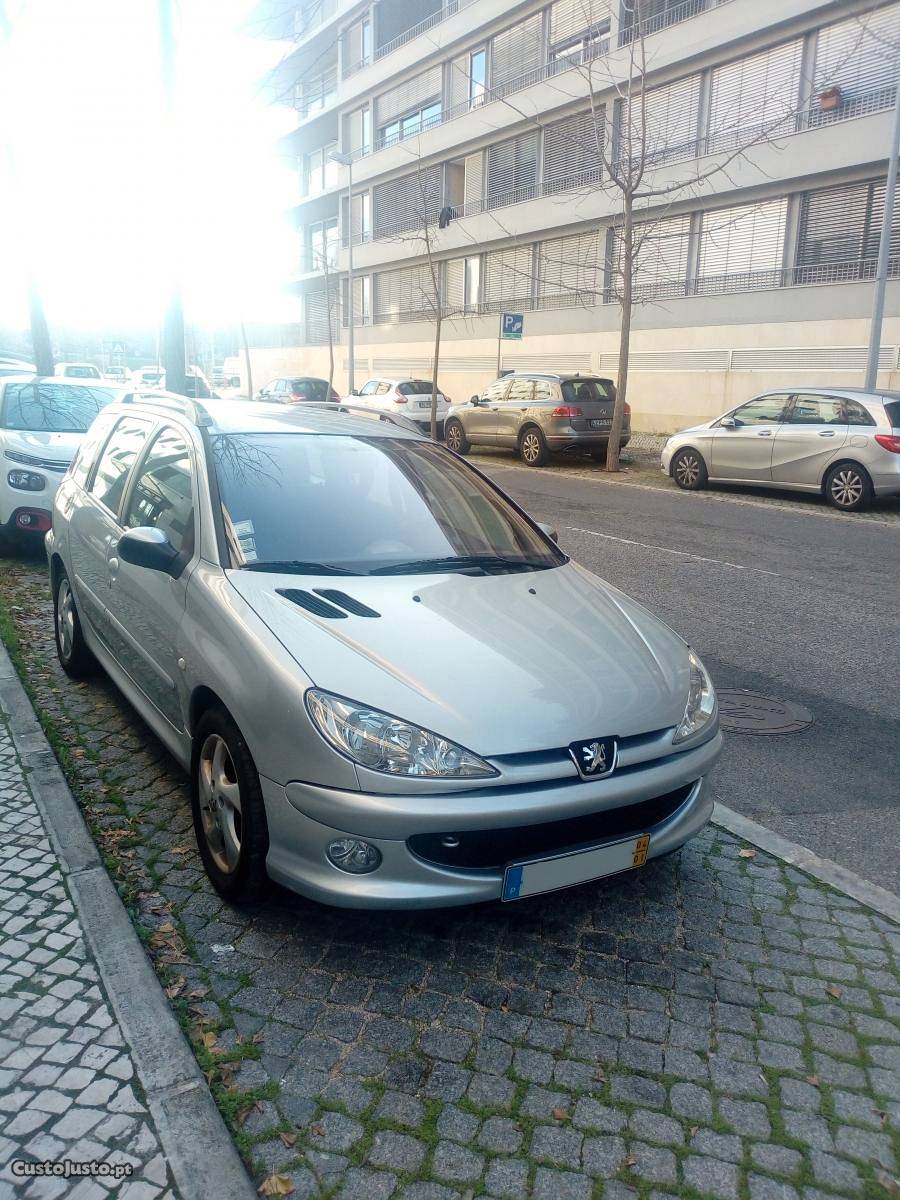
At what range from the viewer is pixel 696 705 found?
136 inches

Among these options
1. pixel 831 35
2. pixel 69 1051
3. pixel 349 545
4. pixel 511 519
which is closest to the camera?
pixel 69 1051

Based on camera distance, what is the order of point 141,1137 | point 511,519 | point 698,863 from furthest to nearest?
point 511,519, point 698,863, point 141,1137

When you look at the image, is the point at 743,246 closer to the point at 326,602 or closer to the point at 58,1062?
the point at 326,602

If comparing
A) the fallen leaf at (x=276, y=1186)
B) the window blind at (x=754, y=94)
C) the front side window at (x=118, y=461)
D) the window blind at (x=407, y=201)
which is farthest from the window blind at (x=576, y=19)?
the fallen leaf at (x=276, y=1186)

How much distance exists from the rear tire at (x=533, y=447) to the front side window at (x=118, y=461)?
15180 mm

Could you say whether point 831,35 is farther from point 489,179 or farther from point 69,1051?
point 69,1051

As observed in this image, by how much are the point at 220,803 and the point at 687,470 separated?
14.5 metres

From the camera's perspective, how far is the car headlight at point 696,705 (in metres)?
Result: 3.30

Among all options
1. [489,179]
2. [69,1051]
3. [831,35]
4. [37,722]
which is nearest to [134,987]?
[69,1051]

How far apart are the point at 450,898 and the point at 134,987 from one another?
3.17 feet

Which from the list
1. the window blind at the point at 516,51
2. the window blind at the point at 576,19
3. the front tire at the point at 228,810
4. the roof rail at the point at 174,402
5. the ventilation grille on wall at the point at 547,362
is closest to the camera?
the front tire at the point at 228,810

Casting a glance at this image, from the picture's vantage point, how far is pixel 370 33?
3862cm

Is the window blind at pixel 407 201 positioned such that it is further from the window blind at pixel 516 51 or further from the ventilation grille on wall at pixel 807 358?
the ventilation grille on wall at pixel 807 358

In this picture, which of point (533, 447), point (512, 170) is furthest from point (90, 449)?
point (512, 170)
